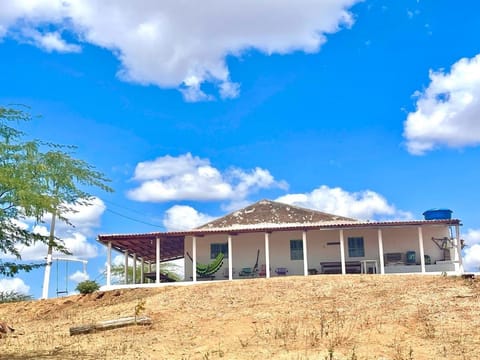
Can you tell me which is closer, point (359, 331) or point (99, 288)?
point (359, 331)

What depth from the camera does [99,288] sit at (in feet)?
86.7

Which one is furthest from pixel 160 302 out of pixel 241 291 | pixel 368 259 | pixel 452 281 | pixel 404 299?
pixel 368 259

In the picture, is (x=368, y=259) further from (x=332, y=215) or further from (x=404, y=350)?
(x=404, y=350)

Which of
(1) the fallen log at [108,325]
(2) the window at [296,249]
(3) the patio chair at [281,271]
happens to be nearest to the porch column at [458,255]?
(2) the window at [296,249]

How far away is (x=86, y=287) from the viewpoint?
25.5m

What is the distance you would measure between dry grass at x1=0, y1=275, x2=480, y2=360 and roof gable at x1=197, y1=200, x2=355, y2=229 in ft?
29.2

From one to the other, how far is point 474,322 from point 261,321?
5481 millimetres

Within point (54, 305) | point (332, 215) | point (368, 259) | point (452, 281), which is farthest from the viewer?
point (332, 215)

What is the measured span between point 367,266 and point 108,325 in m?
15.3

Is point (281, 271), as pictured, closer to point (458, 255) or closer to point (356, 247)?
point (356, 247)

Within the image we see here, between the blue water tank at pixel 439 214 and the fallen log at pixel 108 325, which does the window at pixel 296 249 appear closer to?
the blue water tank at pixel 439 214

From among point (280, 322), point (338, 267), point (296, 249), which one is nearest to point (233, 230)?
point (296, 249)

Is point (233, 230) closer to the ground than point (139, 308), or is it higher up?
higher up

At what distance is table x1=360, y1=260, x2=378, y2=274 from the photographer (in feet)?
92.0
